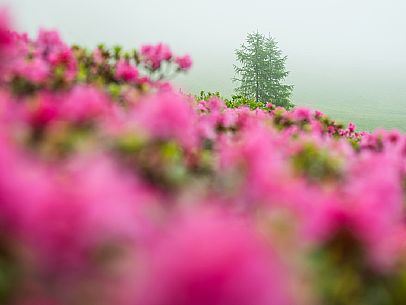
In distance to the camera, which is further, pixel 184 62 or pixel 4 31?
pixel 184 62

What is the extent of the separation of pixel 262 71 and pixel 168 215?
19956mm

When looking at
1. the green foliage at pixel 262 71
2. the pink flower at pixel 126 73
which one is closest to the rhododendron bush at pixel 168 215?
the pink flower at pixel 126 73

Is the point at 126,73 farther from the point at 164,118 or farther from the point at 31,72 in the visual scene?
the point at 164,118

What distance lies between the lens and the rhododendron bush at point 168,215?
19.9 inches

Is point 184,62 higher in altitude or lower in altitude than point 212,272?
higher

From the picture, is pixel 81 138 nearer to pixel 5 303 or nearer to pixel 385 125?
pixel 5 303

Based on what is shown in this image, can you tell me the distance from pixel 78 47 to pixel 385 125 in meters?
31.6

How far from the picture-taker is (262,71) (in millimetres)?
20141

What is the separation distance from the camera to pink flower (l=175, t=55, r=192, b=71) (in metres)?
3.06

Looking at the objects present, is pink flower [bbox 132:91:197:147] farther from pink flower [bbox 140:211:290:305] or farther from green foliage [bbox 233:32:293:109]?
green foliage [bbox 233:32:293:109]

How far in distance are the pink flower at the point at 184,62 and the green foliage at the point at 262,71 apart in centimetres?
1661

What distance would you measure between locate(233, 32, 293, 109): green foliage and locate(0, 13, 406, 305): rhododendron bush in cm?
1828

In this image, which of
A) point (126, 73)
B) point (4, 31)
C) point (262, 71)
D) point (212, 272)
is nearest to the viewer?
point (212, 272)

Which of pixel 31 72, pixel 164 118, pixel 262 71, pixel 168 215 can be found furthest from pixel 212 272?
pixel 262 71
